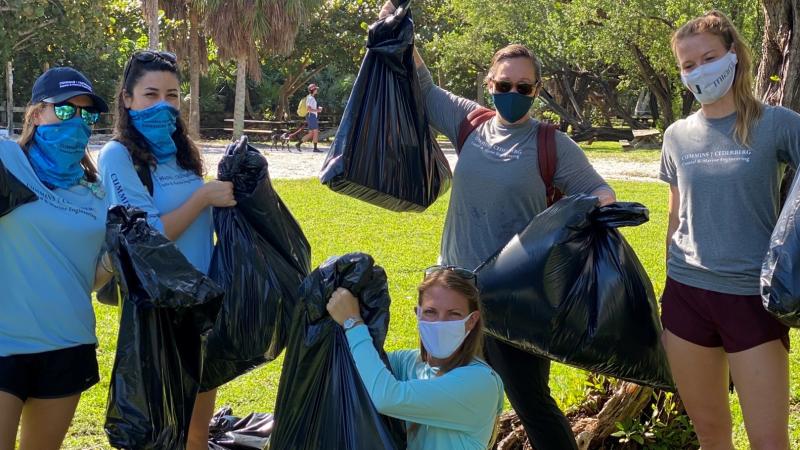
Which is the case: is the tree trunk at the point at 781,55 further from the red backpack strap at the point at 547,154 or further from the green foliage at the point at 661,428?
the green foliage at the point at 661,428

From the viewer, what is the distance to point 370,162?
3.17 meters

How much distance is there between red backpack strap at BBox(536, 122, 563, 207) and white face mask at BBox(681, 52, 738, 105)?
47cm

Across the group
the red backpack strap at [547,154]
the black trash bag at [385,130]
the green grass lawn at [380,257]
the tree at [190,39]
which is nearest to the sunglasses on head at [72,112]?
the black trash bag at [385,130]

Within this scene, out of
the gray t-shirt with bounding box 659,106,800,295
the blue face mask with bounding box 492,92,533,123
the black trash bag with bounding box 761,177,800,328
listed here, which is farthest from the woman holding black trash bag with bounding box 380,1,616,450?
the black trash bag with bounding box 761,177,800,328

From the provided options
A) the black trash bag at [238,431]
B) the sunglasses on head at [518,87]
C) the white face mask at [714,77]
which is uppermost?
the white face mask at [714,77]

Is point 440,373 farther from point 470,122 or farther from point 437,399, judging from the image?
point 470,122

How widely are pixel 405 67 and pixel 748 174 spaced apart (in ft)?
3.84

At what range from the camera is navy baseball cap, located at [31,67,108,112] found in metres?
2.66

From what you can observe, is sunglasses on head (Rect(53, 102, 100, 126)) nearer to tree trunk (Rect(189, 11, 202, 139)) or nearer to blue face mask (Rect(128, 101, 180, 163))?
blue face mask (Rect(128, 101, 180, 163))

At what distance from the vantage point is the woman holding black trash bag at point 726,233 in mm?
2766

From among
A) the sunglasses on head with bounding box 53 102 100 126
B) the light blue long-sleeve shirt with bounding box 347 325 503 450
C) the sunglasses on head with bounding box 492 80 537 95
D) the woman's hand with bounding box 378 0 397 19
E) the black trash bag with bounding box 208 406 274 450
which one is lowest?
the black trash bag with bounding box 208 406 274 450

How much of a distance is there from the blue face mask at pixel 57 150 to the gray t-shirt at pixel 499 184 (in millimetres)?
1257

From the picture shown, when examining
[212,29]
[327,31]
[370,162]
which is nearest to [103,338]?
[370,162]

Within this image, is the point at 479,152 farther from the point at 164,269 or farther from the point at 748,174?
the point at 164,269
